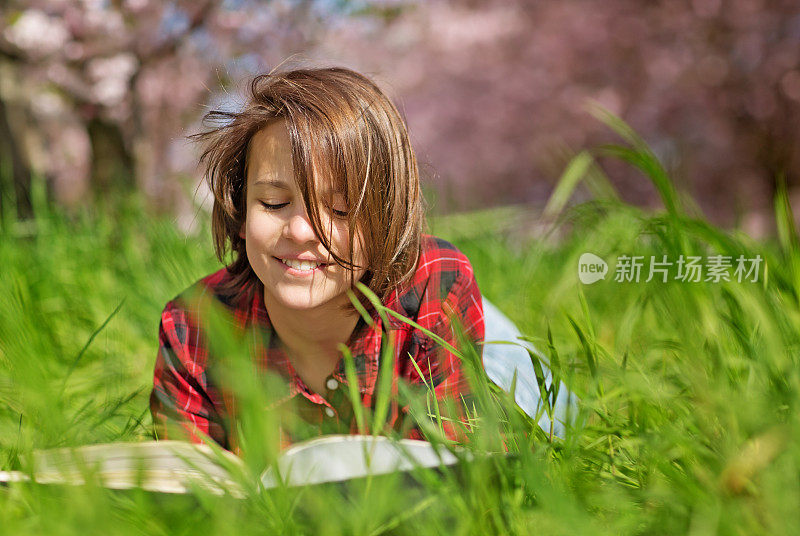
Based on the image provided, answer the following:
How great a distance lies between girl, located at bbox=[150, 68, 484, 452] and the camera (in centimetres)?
84

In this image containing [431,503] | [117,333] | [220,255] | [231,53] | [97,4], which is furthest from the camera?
[231,53]

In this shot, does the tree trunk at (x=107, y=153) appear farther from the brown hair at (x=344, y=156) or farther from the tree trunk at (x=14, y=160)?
the brown hair at (x=344, y=156)

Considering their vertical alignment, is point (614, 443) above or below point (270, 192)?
below

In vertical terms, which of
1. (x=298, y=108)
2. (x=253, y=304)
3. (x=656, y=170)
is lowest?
(x=253, y=304)

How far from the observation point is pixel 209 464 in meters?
0.67

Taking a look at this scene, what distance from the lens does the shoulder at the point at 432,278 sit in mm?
989

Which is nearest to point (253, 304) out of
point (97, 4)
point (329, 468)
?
point (329, 468)

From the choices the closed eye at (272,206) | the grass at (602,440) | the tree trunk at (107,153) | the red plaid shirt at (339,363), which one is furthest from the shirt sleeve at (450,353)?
the tree trunk at (107,153)

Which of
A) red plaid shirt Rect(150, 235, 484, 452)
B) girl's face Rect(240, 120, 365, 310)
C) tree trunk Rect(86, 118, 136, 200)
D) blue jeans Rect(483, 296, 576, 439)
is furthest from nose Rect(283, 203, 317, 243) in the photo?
tree trunk Rect(86, 118, 136, 200)

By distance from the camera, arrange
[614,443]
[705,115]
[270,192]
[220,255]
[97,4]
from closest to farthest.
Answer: [614,443], [270,192], [220,255], [97,4], [705,115]

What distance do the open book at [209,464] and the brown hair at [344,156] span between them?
27 cm

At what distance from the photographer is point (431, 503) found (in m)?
0.57

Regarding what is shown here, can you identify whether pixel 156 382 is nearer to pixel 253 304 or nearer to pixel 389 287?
pixel 253 304

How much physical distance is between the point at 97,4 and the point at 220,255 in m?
1.89
